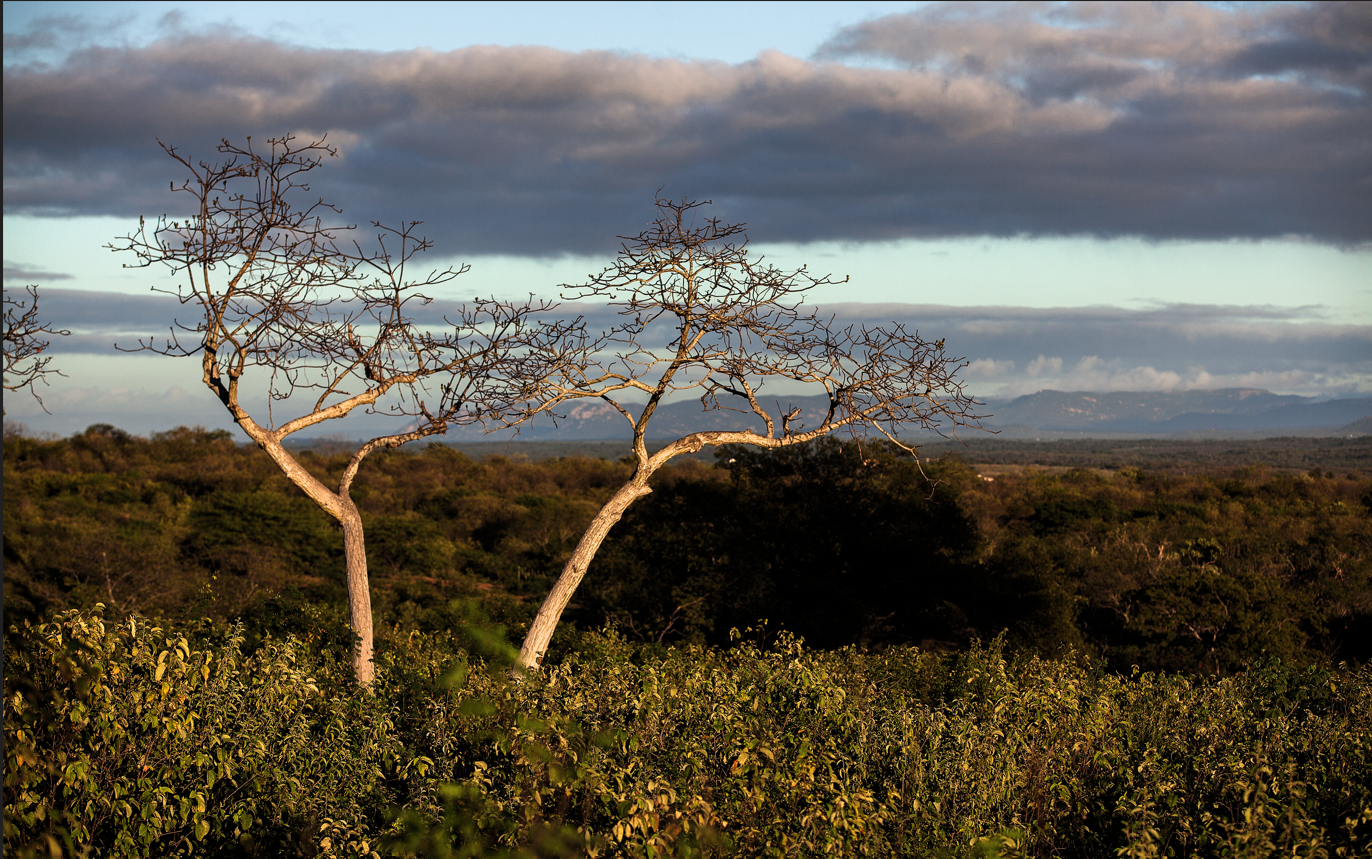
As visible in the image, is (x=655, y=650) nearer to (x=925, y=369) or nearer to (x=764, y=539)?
(x=925, y=369)

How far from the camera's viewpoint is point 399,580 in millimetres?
27422

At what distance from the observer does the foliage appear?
4719 mm

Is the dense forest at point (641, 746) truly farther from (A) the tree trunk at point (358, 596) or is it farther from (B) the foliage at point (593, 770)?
(A) the tree trunk at point (358, 596)

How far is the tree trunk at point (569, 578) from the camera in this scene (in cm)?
820

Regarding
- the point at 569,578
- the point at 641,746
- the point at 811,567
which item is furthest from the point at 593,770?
the point at 811,567

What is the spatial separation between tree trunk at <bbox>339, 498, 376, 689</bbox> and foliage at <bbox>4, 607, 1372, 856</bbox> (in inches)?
32.2

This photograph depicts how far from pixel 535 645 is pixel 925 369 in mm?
4201

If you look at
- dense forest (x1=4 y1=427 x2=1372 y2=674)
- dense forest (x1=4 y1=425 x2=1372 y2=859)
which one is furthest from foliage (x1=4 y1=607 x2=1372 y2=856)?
dense forest (x1=4 y1=427 x2=1372 y2=674)

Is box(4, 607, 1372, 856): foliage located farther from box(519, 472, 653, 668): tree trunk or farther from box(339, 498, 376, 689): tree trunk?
box(519, 472, 653, 668): tree trunk

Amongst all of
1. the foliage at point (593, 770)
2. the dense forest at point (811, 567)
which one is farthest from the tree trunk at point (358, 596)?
the dense forest at point (811, 567)

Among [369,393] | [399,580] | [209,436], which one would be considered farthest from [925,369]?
[209,436]

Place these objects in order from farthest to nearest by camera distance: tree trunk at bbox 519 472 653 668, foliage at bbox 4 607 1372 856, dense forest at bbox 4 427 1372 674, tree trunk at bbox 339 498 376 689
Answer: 1. dense forest at bbox 4 427 1372 674
2. tree trunk at bbox 519 472 653 668
3. tree trunk at bbox 339 498 376 689
4. foliage at bbox 4 607 1372 856

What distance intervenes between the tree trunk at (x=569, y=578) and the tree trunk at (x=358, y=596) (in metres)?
1.21

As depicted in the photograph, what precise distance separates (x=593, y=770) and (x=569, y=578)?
11.9ft
